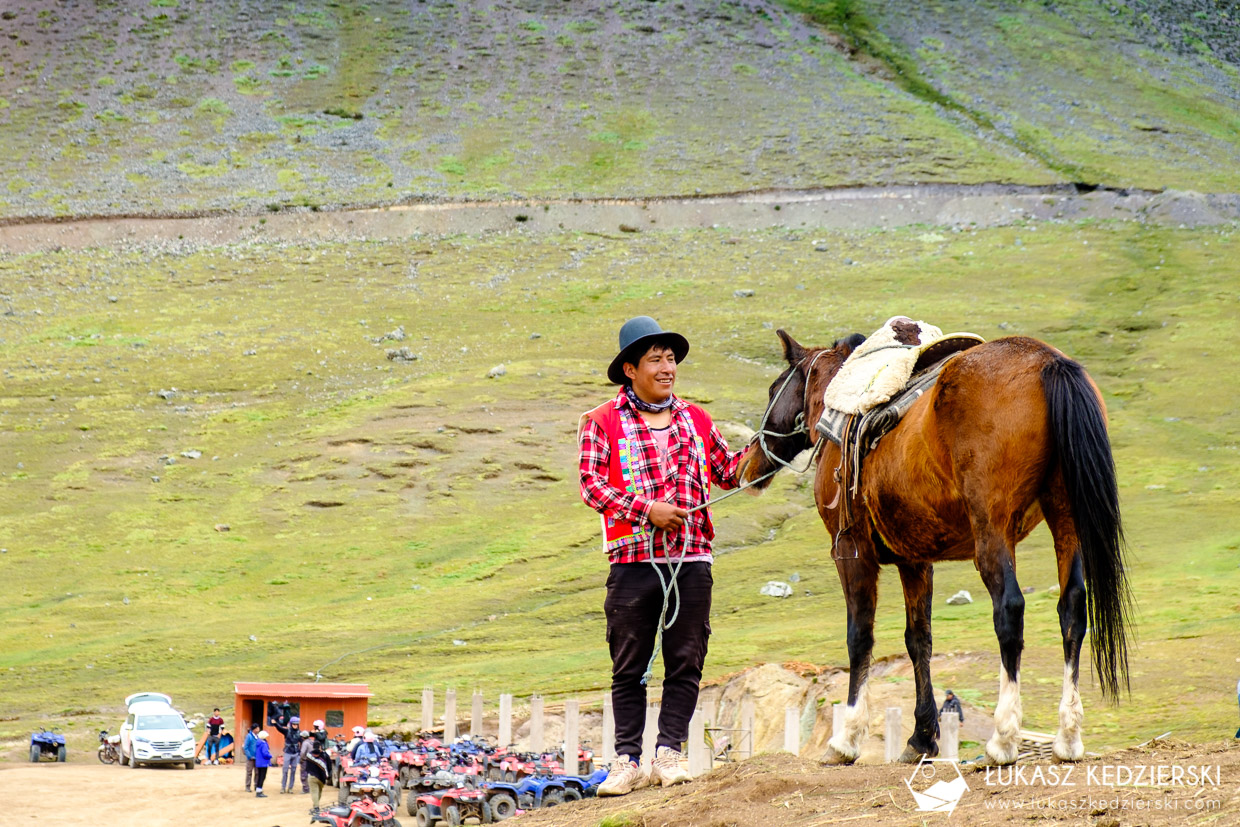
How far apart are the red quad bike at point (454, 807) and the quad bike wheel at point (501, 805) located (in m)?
0.07

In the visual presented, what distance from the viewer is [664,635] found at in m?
7.34

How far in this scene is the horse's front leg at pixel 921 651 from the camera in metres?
8.22

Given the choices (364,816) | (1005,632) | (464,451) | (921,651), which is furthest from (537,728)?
(464,451)

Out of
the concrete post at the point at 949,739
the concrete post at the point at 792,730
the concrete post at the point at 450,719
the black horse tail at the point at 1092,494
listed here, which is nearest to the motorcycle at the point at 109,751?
the concrete post at the point at 450,719

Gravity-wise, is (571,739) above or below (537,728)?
above

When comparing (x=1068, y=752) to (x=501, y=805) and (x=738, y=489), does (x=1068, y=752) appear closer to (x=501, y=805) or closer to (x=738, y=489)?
(x=738, y=489)

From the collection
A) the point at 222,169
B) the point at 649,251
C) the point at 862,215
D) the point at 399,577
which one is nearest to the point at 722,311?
the point at 649,251

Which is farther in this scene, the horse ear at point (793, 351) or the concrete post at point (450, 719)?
the concrete post at point (450, 719)

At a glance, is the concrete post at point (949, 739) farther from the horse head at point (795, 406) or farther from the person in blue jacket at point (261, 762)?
the person in blue jacket at point (261, 762)

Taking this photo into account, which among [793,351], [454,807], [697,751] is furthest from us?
[454,807]

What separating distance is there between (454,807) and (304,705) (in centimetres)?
819

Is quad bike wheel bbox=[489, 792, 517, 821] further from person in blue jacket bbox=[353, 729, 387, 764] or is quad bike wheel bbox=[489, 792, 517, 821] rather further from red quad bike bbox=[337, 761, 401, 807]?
person in blue jacket bbox=[353, 729, 387, 764]

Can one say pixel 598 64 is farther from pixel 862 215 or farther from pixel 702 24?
pixel 862 215

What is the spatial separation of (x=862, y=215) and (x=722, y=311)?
20.4 m
